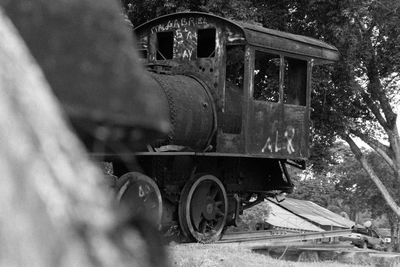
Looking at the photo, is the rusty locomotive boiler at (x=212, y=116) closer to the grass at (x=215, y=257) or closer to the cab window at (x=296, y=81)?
the cab window at (x=296, y=81)

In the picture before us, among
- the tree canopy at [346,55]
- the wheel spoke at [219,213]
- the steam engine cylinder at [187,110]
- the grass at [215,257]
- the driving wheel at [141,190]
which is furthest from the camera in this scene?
the tree canopy at [346,55]

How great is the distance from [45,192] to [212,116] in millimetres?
8584

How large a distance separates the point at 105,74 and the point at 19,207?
292 millimetres

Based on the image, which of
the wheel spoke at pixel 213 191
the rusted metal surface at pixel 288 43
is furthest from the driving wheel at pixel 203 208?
the rusted metal surface at pixel 288 43

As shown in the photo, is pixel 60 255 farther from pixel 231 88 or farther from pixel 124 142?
pixel 231 88

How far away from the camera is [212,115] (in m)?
9.34

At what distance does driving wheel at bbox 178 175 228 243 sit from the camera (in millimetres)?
9406

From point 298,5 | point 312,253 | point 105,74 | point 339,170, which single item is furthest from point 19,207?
point 339,170

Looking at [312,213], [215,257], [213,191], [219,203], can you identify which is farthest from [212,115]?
[312,213]

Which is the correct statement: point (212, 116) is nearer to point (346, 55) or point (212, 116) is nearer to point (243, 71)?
point (243, 71)

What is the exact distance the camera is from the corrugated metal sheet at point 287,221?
27188 mm

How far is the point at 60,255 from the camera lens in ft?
2.44

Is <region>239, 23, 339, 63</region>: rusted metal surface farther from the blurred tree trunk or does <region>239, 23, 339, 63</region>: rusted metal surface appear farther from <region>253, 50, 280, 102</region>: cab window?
the blurred tree trunk

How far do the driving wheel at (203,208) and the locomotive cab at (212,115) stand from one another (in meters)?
0.02
